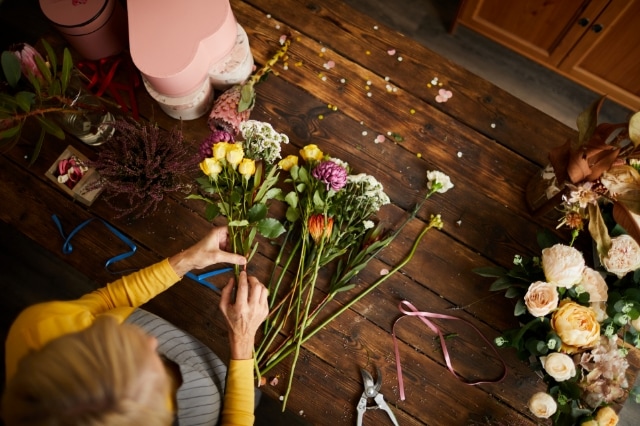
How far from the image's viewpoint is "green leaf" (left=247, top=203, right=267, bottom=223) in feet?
3.99

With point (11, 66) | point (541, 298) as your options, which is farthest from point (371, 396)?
point (11, 66)

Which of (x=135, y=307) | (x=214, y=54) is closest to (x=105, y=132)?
(x=214, y=54)

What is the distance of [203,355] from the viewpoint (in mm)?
1192

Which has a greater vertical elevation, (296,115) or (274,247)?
(296,115)

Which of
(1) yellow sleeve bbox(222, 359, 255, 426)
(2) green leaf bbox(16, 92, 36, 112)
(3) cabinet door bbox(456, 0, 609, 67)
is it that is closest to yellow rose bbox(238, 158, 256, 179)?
(1) yellow sleeve bbox(222, 359, 255, 426)

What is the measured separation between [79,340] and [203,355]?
49cm

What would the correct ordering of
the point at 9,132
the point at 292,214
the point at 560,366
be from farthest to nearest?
the point at 292,214, the point at 9,132, the point at 560,366

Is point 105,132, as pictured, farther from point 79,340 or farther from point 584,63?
point 584,63

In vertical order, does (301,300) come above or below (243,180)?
below

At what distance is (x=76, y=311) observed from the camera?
997mm

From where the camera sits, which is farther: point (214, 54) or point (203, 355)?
point (214, 54)

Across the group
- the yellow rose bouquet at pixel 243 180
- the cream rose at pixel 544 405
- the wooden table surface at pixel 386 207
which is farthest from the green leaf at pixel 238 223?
the cream rose at pixel 544 405

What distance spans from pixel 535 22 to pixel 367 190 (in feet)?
3.52

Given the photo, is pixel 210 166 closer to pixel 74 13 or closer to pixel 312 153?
pixel 312 153
